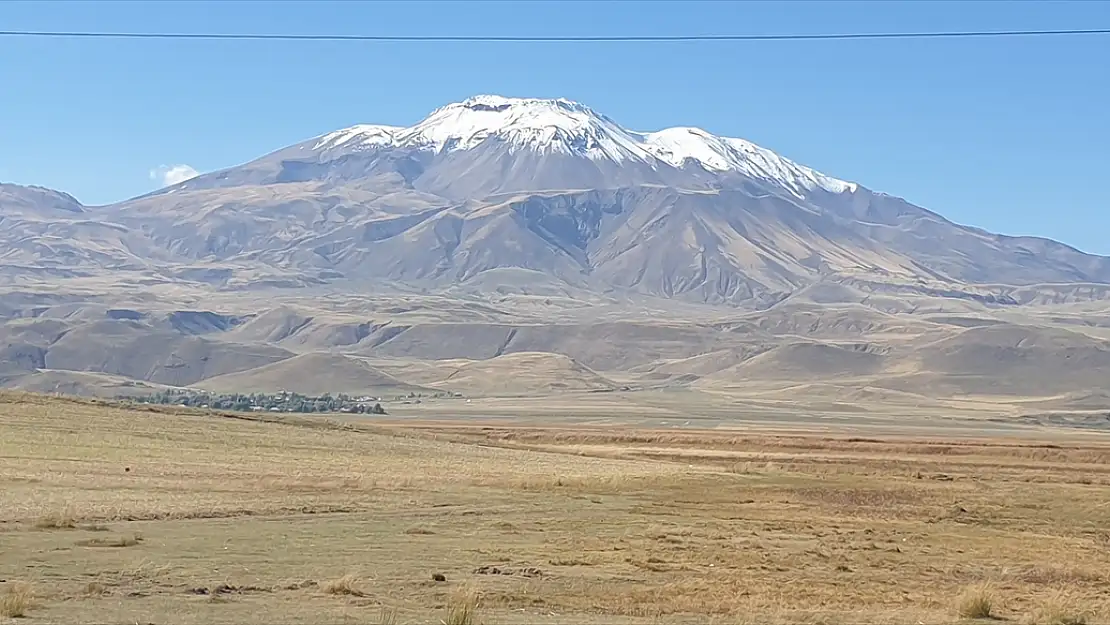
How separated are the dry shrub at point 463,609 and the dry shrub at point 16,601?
5208 mm

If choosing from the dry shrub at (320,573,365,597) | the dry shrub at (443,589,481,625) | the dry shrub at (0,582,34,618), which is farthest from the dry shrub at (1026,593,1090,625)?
the dry shrub at (0,582,34,618)

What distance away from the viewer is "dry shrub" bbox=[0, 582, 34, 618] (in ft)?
55.3

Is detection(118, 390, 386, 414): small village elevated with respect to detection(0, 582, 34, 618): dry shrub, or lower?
lower

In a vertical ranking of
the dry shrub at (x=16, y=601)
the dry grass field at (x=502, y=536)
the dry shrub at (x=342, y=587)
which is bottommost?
the dry grass field at (x=502, y=536)

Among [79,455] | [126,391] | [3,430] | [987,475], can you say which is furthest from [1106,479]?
[126,391]

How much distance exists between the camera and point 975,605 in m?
19.2

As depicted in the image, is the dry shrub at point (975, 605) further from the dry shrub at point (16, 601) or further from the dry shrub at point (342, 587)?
the dry shrub at point (16, 601)

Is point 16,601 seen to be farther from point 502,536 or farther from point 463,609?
point 502,536

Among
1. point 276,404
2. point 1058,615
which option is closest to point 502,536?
point 1058,615

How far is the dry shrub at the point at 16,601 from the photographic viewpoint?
16.8 metres

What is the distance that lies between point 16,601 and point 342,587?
15.2 ft

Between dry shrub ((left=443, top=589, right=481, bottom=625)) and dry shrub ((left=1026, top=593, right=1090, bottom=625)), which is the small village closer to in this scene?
dry shrub ((left=443, top=589, right=481, bottom=625))

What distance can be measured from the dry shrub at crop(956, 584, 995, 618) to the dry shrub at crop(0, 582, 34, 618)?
12430 mm

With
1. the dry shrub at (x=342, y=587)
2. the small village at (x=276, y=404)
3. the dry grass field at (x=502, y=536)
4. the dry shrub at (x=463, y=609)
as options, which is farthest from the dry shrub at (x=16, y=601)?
the small village at (x=276, y=404)
